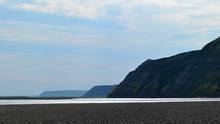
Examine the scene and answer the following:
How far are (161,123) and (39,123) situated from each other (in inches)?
465

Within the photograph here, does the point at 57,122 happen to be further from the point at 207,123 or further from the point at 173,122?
the point at 207,123

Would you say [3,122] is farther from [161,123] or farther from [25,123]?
[161,123]

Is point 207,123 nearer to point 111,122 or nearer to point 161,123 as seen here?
point 161,123

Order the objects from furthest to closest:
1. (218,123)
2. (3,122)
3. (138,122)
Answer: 1. (3,122)
2. (138,122)
3. (218,123)

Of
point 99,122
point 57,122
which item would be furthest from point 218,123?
point 57,122

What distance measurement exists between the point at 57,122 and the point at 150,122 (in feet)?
29.9

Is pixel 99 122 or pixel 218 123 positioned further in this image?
pixel 99 122

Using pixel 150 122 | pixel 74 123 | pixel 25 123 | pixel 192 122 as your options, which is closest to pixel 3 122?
pixel 25 123

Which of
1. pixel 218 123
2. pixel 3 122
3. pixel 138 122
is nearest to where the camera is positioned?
pixel 218 123

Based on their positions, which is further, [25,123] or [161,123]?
[25,123]

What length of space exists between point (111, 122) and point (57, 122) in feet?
18.0

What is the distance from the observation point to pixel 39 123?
49.8 m

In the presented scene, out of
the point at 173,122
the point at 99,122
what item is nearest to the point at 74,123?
the point at 99,122

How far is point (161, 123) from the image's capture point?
152ft
